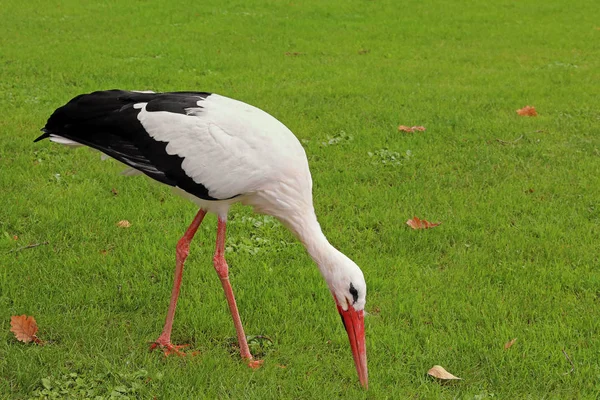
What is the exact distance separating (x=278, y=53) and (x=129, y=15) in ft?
14.2

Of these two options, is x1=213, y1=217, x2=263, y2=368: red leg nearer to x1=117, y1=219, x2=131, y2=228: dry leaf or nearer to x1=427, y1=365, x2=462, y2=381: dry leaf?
x1=427, y1=365, x2=462, y2=381: dry leaf

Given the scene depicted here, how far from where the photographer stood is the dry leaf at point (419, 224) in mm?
5005

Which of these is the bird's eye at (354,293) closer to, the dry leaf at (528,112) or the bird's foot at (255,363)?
the bird's foot at (255,363)

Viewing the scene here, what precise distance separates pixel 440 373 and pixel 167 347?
1.45 metres

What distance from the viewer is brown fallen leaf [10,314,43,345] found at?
11.9 feet

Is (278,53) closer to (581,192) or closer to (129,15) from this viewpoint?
(129,15)

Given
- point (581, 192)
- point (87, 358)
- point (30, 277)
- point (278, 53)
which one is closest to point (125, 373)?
point (87, 358)

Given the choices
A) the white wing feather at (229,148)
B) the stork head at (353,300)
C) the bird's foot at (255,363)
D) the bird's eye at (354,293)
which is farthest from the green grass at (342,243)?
the white wing feather at (229,148)

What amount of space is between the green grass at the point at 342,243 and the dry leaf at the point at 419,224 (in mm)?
87

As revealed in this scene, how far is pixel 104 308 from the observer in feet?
13.2

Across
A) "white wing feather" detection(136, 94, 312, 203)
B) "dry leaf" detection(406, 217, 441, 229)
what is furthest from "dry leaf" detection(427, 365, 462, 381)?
"dry leaf" detection(406, 217, 441, 229)

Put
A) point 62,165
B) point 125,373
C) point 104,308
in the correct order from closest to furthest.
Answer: point 125,373, point 104,308, point 62,165

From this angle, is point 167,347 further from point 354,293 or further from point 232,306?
point 354,293

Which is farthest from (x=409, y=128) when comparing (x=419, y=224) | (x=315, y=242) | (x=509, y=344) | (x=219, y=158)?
(x=219, y=158)
